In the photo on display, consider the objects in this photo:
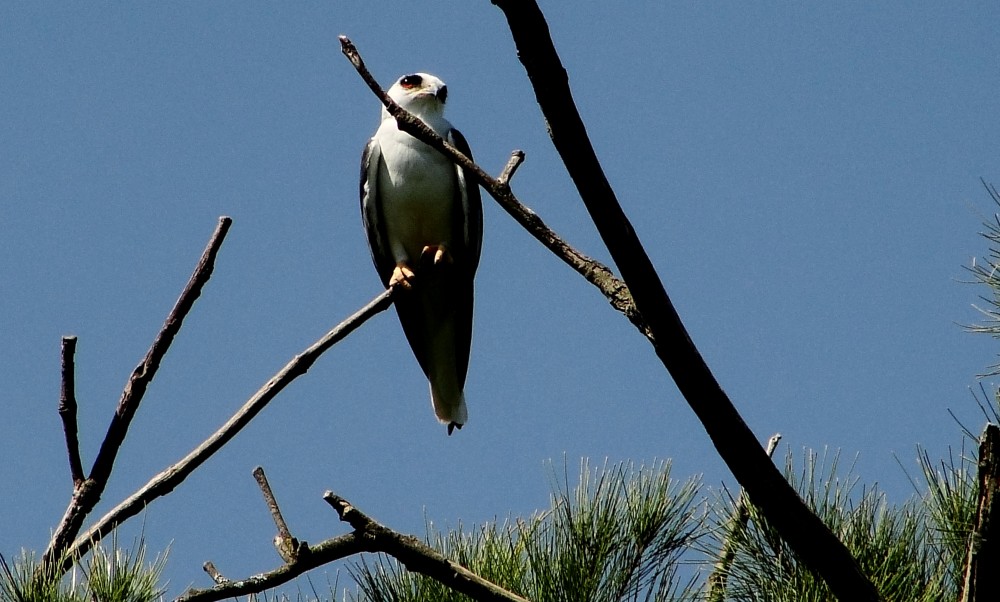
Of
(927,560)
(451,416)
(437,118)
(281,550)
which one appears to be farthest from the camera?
(437,118)

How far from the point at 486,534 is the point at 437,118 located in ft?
12.5

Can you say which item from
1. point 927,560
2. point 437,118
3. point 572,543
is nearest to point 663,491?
point 572,543

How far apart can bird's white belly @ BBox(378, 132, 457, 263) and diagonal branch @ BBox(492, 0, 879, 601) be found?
3967 mm

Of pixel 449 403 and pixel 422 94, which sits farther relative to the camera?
pixel 422 94

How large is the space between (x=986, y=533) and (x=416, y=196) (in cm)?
444

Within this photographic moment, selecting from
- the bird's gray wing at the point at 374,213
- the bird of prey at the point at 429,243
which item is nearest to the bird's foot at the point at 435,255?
the bird of prey at the point at 429,243

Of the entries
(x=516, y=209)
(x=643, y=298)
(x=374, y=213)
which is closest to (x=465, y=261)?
(x=374, y=213)

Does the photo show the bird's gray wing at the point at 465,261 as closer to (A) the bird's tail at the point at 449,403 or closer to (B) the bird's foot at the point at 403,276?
(A) the bird's tail at the point at 449,403

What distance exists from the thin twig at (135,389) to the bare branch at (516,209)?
74cm

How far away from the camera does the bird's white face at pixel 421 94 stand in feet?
22.7

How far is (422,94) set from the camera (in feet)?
22.7

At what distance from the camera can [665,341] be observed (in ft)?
7.25

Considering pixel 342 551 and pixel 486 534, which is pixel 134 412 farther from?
pixel 486 534

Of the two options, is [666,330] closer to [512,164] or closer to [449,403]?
[512,164]
